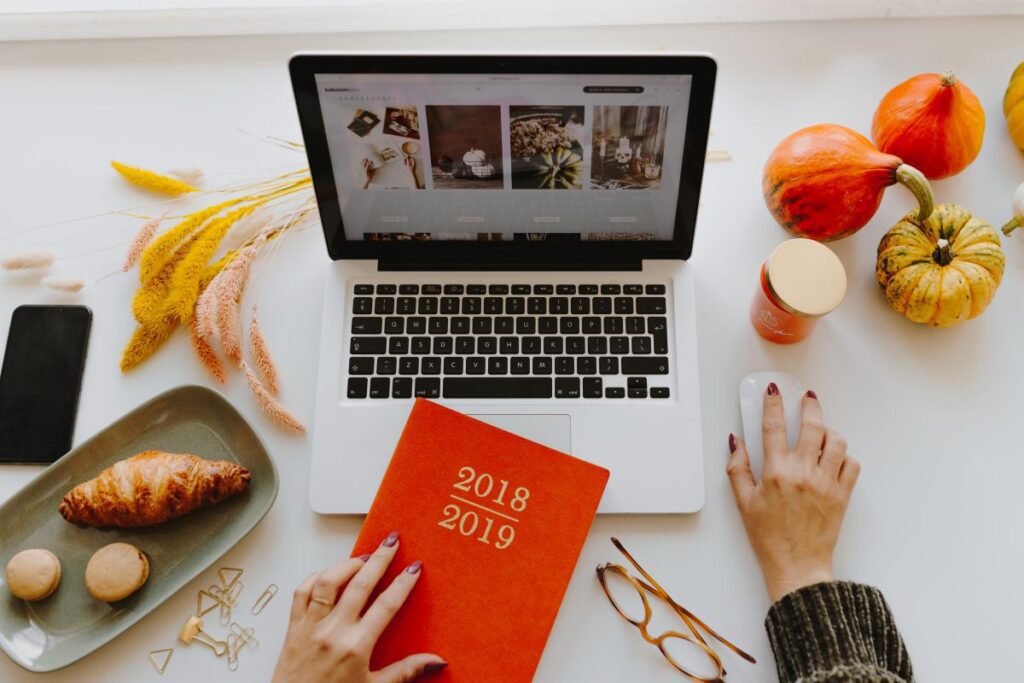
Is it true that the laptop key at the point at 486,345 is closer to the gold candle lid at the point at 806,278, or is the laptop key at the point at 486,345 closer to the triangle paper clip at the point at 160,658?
the gold candle lid at the point at 806,278

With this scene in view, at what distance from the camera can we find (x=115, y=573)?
0.80 m

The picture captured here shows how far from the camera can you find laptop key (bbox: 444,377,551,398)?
0.88m

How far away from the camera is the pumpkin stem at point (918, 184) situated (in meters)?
0.84

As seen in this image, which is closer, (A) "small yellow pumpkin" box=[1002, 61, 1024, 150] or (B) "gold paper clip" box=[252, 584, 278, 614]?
(B) "gold paper clip" box=[252, 584, 278, 614]

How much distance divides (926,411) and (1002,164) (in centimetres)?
36

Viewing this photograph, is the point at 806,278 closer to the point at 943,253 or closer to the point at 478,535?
the point at 943,253

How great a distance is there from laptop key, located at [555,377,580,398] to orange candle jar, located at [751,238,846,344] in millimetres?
232

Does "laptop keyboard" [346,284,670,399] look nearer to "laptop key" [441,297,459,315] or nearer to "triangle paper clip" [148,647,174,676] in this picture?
"laptop key" [441,297,459,315]

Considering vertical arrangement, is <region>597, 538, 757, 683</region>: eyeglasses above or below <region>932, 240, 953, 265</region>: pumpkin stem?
below

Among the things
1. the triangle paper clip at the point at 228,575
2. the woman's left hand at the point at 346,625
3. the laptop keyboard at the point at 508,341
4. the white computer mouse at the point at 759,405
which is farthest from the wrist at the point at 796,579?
the triangle paper clip at the point at 228,575

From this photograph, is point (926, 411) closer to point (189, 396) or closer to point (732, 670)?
point (732, 670)

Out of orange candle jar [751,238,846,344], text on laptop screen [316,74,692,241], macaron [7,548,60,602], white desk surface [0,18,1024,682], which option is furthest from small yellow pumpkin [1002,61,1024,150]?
macaron [7,548,60,602]

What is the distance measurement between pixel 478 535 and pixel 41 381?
557 mm

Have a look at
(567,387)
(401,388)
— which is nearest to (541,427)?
(567,387)
